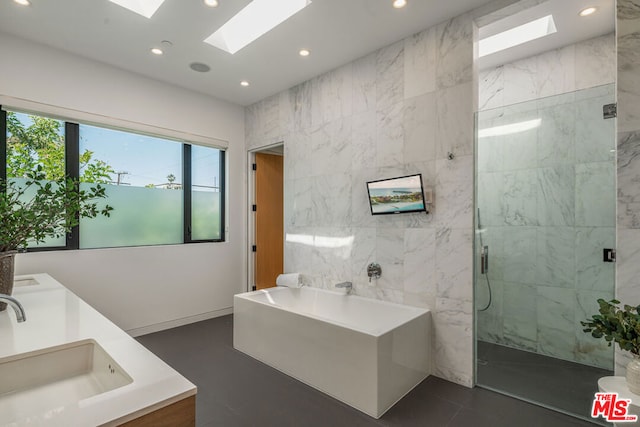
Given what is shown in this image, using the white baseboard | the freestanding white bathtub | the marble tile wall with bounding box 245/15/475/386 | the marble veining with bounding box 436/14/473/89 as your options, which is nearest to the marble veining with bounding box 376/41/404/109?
the marble tile wall with bounding box 245/15/475/386

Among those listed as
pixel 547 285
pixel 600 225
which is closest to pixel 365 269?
pixel 547 285

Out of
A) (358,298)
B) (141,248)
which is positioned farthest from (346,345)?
(141,248)

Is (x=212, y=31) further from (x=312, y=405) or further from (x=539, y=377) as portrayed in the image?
(x=539, y=377)

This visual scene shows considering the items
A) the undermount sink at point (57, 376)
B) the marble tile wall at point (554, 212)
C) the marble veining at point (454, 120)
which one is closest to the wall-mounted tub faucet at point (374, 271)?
the marble tile wall at point (554, 212)

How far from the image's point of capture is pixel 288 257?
4094 mm

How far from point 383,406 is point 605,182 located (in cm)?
221

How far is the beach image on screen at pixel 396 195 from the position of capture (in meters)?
2.80

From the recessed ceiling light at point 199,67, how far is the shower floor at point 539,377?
3818mm

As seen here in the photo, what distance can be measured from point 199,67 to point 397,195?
2572 millimetres

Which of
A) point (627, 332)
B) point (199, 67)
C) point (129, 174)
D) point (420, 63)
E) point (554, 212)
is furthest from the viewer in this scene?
point (129, 174)

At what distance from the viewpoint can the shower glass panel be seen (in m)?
2.30

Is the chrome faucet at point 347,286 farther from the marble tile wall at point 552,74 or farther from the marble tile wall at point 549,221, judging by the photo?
the marble tile wall at point 552,74

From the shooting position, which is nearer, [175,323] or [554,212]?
[554,212]

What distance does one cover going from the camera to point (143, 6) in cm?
262
